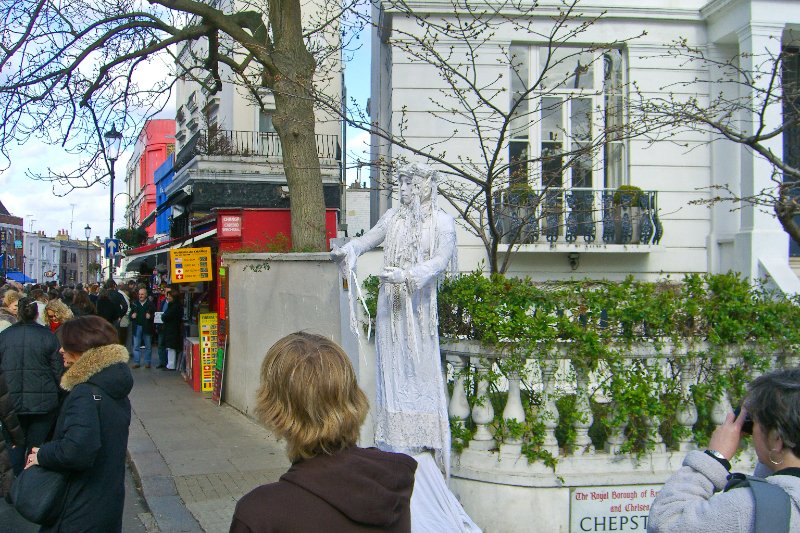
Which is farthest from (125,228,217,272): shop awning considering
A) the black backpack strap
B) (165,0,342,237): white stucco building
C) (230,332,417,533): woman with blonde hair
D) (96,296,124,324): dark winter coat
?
the black backpack strap

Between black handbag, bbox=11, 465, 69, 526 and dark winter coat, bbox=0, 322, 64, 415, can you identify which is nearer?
black handbag, bbox=11, 465, 69, 526

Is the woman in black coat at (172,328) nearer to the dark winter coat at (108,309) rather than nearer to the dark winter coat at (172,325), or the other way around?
the dark winter coat at (172,325)

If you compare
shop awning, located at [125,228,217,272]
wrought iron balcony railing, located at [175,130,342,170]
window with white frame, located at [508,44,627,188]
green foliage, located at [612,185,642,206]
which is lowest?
shop awning, located at [125,228,217,272]

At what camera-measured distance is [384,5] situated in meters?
11.1

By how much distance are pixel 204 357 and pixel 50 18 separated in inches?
222

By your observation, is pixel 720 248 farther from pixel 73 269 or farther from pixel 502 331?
pixel 73 269

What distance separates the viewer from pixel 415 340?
16.3 ft

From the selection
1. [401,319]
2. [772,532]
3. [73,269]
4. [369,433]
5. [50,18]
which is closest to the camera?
[772,532]

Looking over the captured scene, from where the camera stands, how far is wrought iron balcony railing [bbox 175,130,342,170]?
20.9 m

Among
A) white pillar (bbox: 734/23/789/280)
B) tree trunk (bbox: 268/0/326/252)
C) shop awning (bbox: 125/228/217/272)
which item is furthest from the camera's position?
shop awning (bbox: 125/228/217/272)

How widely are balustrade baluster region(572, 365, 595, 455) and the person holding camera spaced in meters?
2.64

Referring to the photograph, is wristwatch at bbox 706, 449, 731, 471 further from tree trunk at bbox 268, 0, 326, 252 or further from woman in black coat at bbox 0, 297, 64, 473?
tree trunk at bbox 268, 0, 326, 252

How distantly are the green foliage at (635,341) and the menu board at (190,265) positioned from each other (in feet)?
30.8

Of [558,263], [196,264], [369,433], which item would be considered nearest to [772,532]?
[369,433]
